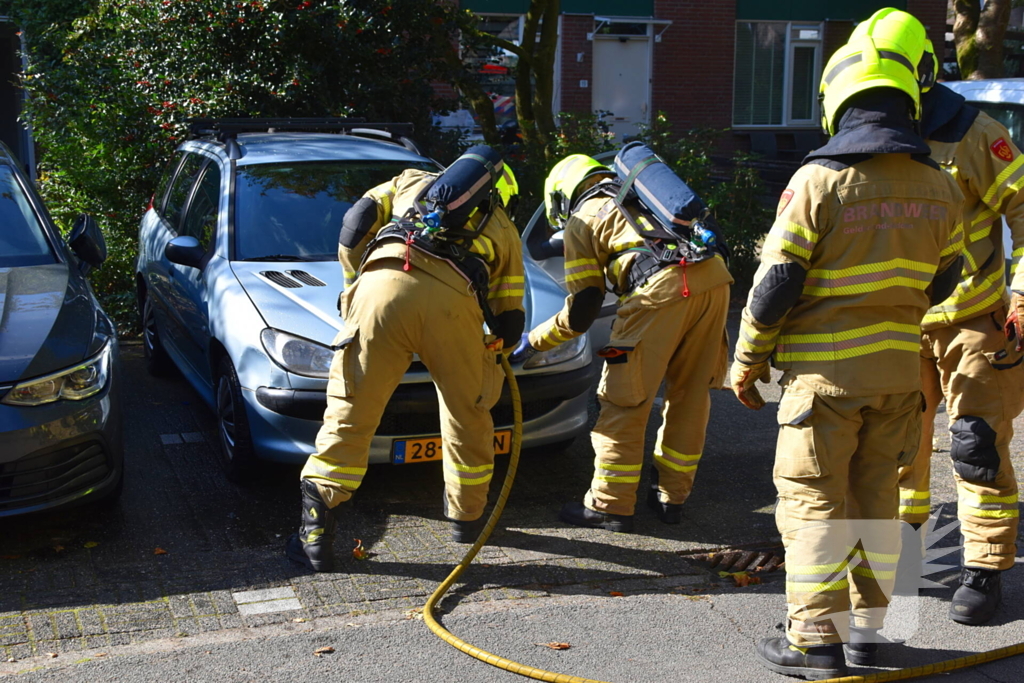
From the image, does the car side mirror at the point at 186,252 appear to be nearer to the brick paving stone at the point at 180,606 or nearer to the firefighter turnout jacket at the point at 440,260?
the firefighter turnout jacket at the point at 440,260

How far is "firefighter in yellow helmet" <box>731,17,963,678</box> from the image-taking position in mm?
3355

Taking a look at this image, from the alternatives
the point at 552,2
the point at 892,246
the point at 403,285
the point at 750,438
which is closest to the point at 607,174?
the point at 403,285

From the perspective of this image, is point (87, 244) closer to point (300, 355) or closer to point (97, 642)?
point (300, 355)

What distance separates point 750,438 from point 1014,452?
4.81 ft

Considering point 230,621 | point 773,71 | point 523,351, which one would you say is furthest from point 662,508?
point 773,71

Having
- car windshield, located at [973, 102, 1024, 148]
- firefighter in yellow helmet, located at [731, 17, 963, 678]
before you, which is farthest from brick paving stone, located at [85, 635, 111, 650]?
car windshield, located at [973, 102, 1024, 148]

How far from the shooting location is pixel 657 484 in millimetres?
5039

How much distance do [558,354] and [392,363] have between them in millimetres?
1270

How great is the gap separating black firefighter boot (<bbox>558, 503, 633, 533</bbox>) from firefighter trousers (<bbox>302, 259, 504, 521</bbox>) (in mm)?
747

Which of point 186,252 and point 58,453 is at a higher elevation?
point 186,252

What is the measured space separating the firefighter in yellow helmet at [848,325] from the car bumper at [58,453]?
2.67 meters

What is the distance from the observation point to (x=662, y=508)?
16.4ft

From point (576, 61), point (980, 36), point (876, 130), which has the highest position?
point (980, 36)

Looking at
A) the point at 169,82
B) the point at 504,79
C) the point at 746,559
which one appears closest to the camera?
the point at 746,559
